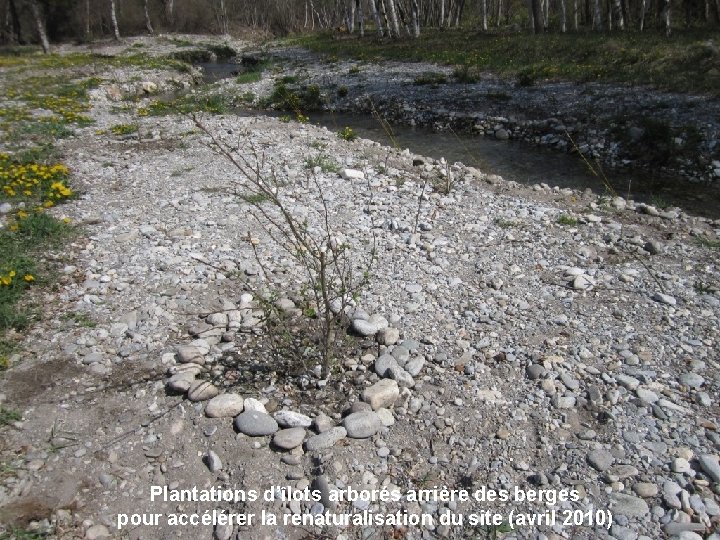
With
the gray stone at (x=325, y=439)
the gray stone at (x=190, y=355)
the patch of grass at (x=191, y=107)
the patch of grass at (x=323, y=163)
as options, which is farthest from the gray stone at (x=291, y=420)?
the patch of grass at (x=191, y=107)

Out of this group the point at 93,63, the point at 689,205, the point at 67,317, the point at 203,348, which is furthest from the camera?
the point at 93,63

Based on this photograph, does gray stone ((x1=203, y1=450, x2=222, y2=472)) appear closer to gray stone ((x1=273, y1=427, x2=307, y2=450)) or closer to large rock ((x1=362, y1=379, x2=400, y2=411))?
gray stone ((x1=273, y1=427, x2=307, y2=450))

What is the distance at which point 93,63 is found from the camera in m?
30.2

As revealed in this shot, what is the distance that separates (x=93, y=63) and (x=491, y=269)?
32.3 metres

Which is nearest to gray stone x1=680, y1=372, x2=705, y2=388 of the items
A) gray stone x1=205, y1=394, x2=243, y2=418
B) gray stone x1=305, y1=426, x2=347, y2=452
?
gray stone x1=305, y1=426, x2=347, y2=452

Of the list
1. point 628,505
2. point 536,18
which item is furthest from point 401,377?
point 536,18

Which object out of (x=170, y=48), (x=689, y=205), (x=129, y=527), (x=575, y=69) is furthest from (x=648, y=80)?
(x=170, y=48)

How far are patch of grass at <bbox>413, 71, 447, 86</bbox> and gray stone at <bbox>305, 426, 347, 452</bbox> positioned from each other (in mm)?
19643

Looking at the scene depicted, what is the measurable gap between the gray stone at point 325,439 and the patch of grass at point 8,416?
260cm

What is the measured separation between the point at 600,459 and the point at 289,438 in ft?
8.33

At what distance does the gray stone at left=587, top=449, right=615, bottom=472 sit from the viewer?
153 inches

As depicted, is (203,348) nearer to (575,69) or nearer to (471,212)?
(471,212)

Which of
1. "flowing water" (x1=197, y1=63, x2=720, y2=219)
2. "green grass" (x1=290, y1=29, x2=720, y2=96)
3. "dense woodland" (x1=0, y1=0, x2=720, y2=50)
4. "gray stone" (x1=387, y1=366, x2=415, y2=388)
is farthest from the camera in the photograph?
"dense woodland" (x1=0, y1=0, x2=720, y2=50)

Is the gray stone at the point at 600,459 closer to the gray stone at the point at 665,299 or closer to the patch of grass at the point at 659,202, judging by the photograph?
the gray stone at the point at 665,299
